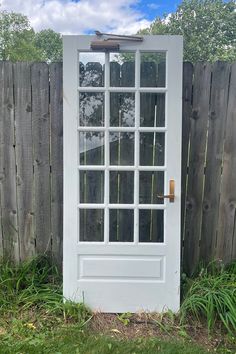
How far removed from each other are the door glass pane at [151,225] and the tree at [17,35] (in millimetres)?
14783

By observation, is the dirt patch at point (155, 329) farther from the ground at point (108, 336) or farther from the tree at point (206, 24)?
the tree at point (206, 24)

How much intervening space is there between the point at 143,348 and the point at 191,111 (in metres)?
1.93

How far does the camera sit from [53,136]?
10.1 feet

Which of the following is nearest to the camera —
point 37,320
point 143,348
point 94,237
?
point 143,348

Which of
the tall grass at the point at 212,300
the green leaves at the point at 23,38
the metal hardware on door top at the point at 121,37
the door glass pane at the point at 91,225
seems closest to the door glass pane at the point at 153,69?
the metal hardware on door top at the point at 121,37

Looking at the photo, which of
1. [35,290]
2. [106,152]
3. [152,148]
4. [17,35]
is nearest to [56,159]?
[106,152]

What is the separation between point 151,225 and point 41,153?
1160 mm

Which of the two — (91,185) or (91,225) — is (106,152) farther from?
(91,225)

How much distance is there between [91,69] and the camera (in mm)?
2812

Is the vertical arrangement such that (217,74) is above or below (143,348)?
above

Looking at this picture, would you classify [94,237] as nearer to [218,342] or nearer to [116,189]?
[116,189]

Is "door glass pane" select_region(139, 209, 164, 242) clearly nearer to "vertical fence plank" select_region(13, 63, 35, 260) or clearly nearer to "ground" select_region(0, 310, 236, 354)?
"ground" select_region(0, 310, 236, 354)

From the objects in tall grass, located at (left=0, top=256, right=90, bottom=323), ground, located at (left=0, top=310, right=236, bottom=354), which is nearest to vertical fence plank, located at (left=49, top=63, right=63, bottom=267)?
tall grass, located at (left=0, top=256, right=90, bottom=323)

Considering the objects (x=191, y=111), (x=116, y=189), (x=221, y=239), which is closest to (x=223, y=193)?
(x=221, y=239)
